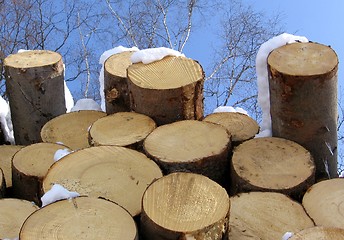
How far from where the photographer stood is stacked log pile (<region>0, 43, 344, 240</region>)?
2.34 metres

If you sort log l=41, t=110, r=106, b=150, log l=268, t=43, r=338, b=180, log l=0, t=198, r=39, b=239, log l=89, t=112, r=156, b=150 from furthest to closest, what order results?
log l=41, t=110, r=106, b=150 → log l=89, t=112, r=156, b=150 → log l=268, t=43, r=338, b=180 → log l=0, t=198, r=39, b=239

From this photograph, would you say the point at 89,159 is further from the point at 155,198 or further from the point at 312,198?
the point at 312,198

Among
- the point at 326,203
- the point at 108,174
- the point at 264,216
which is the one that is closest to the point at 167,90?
the point at 108,174

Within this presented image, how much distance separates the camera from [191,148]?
9.93 feet

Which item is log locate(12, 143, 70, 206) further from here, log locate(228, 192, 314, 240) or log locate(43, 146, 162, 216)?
log locate(228, 192, 314, 240)

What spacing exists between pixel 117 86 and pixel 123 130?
2.16ft

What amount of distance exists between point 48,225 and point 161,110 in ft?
4.31

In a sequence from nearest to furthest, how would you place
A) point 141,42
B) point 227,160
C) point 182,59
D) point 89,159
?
point 89,159, point 227,160, point 182,59, point 141,42

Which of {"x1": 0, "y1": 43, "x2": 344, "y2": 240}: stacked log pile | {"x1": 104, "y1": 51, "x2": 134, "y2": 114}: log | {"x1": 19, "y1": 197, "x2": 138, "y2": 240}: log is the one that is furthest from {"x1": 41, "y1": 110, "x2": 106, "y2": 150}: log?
{"x1": 19, "y1": 197, "x2": 138, "y2": 240}: log

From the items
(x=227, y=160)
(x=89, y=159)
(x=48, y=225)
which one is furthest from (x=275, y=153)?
(x=48, y=225)

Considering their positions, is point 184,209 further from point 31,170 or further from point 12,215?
point 31,170

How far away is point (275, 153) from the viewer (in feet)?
10.2

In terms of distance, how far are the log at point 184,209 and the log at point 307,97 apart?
92 centimetres

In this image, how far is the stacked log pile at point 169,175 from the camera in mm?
2340
